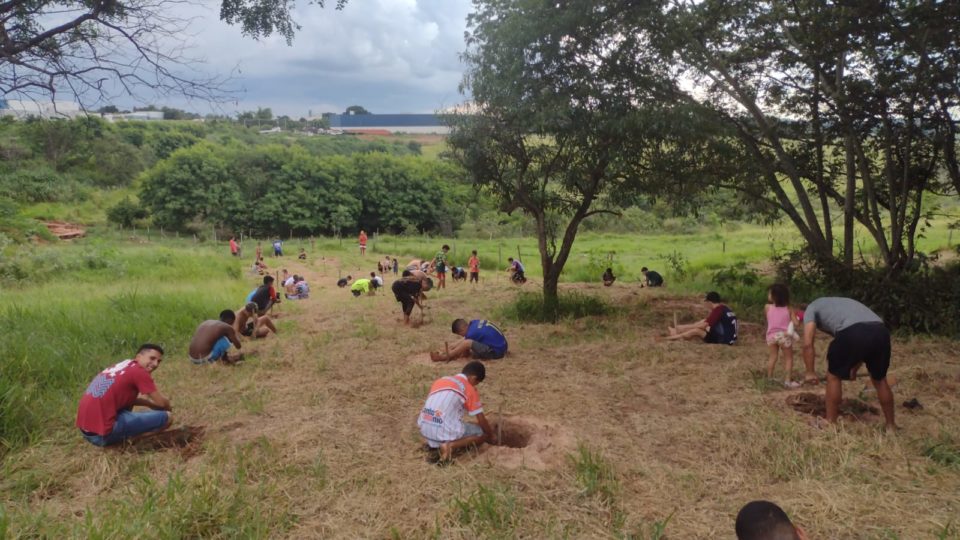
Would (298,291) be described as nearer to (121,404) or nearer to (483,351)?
(483,351)

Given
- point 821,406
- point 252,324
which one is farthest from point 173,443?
point 821,406

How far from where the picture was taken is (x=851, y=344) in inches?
183

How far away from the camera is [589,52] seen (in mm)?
8742

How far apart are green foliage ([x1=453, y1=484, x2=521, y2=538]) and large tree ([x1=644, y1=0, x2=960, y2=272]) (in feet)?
23.9

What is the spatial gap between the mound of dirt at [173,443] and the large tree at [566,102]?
18.8ft

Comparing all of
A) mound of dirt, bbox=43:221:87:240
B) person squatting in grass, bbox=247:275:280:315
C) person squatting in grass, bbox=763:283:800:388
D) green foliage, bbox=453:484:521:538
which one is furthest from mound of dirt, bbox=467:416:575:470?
mound of dirt, bbox=43:221:87:240

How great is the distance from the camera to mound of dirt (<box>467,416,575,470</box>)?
4.47 meters

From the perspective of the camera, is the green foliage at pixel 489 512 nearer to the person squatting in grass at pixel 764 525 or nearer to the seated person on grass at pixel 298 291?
the person squatting in grass at pixel 764 525

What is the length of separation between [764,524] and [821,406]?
11.4ft

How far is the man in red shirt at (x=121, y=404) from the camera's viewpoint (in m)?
4.70

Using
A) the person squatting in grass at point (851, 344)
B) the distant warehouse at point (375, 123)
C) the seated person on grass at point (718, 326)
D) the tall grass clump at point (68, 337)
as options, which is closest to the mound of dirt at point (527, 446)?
the person squatting in grass at point (851, 344)

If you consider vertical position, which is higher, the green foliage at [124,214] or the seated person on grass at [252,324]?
the green foliage at [124,214]

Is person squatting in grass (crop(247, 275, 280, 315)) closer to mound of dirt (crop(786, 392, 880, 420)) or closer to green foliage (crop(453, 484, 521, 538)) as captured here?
green foliage (crop(453, 484, 521, 538))

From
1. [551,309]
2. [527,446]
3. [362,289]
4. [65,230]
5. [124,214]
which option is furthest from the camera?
[124,214]
